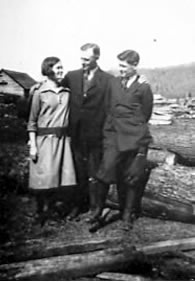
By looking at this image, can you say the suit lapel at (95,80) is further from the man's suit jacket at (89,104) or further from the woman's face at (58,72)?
the woman's face at (58,72)

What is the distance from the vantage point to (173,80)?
7.43 feet

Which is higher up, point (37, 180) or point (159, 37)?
point (159, 37)

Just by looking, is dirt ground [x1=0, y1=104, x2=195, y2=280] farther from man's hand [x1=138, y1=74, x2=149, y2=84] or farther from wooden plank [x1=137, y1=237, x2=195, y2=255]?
man's hand [x1=138, y1=74, x2=149, y2=84]

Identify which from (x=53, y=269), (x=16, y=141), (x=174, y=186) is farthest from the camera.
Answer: (x=174, y=186)

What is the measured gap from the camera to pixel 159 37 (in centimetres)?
232

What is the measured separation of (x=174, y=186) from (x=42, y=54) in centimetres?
105

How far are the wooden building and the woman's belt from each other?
8.1 inches

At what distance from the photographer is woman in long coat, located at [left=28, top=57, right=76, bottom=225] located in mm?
2199

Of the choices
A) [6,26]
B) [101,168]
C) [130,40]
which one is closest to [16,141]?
[101,168]

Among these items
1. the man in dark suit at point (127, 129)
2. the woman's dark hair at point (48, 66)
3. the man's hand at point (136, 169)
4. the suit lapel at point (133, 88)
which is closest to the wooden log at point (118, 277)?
the man in dark suit at point (127, 129)

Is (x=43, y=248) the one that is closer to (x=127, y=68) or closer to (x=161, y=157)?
(x=161, y=157)

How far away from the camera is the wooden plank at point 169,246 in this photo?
7.11 ft

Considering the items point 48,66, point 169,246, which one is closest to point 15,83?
point 48,66

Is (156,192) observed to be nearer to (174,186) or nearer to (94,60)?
(174,186)
